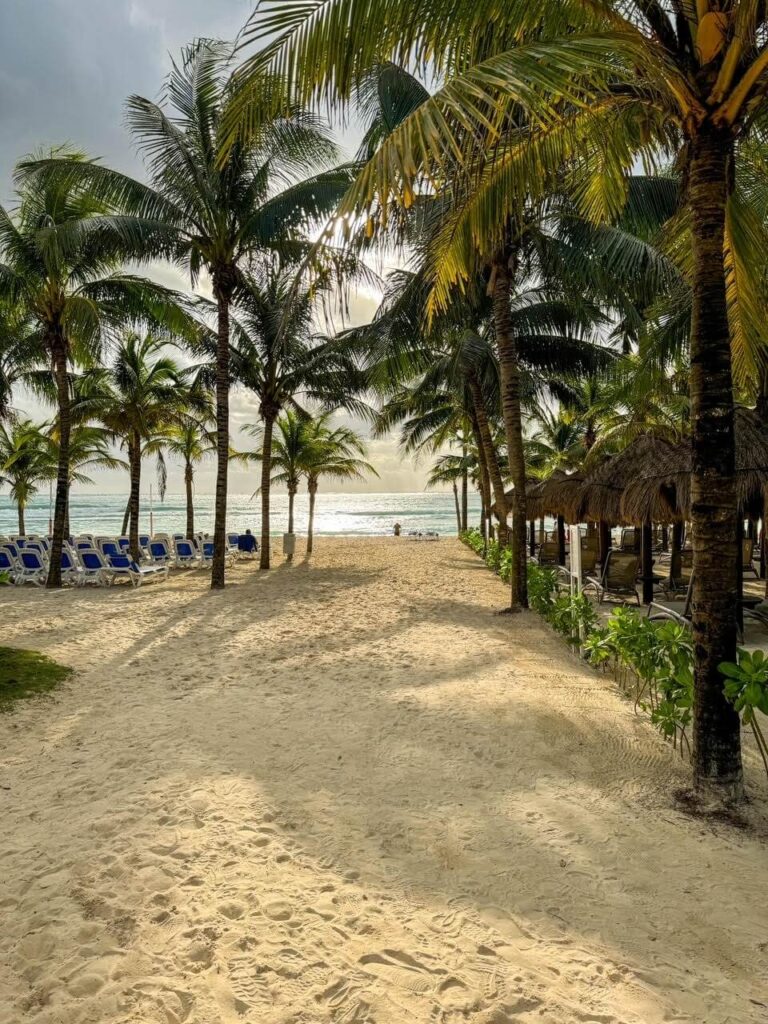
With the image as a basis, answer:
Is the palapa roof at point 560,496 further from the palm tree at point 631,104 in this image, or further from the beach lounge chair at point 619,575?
the palm tree at point 631,104

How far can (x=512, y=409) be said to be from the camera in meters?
9.27

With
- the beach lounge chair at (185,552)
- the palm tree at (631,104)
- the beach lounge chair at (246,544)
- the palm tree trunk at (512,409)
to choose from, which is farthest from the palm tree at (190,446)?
the palm tree at (631,104)

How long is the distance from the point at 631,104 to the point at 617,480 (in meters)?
7.45

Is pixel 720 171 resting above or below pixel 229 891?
above

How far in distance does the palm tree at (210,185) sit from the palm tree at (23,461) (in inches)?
542

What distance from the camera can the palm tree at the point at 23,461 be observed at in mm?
22344

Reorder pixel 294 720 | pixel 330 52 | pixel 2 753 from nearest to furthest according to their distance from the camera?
pixel 330 52
pixel 2 753
pixel 294 720

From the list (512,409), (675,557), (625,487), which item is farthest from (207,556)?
(675,557)

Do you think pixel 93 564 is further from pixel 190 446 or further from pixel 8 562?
pixel 190 446

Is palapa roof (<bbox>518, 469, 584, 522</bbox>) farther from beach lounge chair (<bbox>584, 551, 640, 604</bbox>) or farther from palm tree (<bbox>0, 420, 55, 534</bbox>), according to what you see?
palm tree (<bbox>0, 420, 55, 534</bbox>)

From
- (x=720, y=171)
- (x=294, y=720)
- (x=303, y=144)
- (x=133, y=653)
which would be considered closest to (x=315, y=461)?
(x=303, y=144)

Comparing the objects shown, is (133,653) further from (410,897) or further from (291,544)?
(291,544)

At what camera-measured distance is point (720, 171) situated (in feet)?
10.7

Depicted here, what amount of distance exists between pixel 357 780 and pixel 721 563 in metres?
2.56
